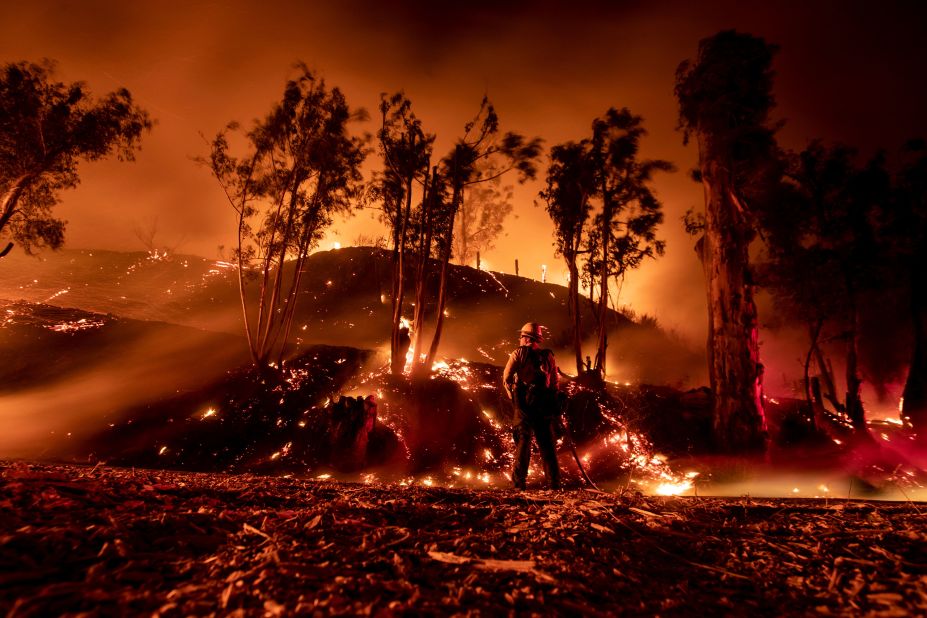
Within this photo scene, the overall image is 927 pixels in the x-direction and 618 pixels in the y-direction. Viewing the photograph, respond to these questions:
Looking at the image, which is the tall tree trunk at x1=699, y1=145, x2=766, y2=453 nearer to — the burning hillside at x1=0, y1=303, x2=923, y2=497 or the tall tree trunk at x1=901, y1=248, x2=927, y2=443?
the burning hillside at x1=0, y1=303, x2=923, y2=497

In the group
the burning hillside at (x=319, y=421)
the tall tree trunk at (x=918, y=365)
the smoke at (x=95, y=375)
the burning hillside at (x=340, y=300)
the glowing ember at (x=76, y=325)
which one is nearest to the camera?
the burning hillside at (x=319, y=421)

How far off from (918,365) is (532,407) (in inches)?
774

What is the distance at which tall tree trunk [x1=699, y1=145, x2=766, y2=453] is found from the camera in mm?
10664

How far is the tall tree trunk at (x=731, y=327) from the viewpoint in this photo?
10.7 metres

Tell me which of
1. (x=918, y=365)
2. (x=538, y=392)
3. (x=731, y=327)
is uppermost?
(x=731, y=327)

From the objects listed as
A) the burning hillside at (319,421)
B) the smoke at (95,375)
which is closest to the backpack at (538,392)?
the burning hillside at (319,421)

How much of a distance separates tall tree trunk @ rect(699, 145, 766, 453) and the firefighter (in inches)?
265

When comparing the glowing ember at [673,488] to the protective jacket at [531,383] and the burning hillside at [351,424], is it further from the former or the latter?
the protective jacket at [531,383]

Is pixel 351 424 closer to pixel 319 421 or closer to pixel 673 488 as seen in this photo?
pixel 319 421

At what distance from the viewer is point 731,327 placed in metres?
10.8

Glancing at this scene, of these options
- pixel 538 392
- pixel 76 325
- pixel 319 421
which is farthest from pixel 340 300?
pixel 538 392

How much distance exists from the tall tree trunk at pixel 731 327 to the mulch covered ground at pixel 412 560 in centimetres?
892

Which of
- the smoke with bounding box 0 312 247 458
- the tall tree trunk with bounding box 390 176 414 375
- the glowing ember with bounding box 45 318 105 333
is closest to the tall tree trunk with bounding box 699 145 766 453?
the tall tree trunk with bounding box 390 176 414 375

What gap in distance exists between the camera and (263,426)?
42.9 ft
